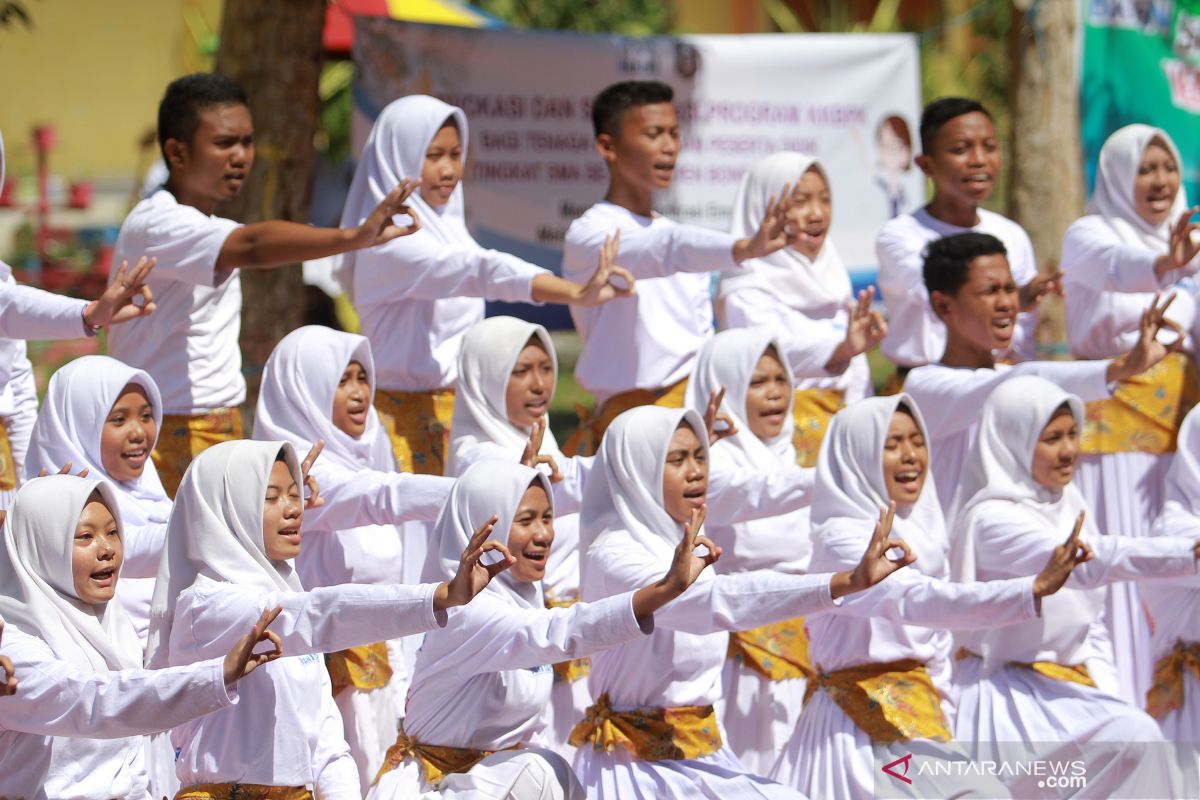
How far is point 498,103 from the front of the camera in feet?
35.3

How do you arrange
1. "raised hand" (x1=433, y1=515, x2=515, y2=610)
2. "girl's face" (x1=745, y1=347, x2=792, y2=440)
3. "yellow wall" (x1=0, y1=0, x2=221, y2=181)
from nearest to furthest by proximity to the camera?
"raised hand" (x1=433, y1=515, x2=515, y2=610)
"girl's face" (x1=745, y1=347, x2=792, y2=440)
"yellow wall" (x1=0, y1=0, x2=221, y2=181)

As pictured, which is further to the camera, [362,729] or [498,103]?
[498,103]

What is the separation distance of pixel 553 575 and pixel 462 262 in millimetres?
1189

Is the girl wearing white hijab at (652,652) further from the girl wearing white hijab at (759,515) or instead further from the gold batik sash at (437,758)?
the girl wearing white hijab at (759,515)

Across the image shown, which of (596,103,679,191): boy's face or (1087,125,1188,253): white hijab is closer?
(596,103,679,191): boy's face

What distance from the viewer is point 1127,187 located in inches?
314

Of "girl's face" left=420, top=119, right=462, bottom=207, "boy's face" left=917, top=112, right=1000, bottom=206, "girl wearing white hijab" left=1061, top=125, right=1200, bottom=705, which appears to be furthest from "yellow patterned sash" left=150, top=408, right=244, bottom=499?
"girl wearing white hijab" left=1061, top=125, right=1200, bottom=705

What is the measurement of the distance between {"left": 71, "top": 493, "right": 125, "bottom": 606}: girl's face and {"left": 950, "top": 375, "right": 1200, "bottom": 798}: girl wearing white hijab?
8.66ft

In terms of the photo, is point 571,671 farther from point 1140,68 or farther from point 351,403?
point 1140,68

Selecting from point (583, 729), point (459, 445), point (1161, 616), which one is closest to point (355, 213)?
point (459, 445)

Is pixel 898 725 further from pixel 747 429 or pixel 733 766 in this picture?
pixel 747 429

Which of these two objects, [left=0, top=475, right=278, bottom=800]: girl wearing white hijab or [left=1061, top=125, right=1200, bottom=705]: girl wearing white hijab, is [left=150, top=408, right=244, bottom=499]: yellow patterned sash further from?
[left=1061, top=125, right=1200, bottom=705]: girl wearing white hijab

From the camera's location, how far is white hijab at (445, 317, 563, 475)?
21.7ft

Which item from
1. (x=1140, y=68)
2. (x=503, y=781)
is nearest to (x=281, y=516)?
(x=503, y=781)
